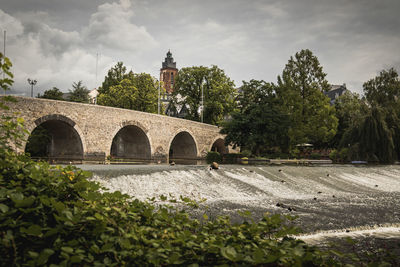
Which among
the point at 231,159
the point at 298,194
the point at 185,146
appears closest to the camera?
the point at 298,194

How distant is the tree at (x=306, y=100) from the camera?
23.8 metres

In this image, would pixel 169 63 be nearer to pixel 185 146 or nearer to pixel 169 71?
pixel 169 71

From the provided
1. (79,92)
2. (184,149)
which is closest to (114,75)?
(79,92)

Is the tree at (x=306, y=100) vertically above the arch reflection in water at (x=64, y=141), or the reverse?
the tree at (x=306, y=100)

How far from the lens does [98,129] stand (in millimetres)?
19750

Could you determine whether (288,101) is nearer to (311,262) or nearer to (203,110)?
(203,110)

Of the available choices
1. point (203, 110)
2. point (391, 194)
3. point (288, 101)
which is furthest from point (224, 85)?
point (391, 194)

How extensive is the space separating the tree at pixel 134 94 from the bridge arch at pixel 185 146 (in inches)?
274

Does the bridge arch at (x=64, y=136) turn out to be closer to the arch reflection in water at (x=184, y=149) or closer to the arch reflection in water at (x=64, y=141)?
the arch reflection in water at (x=64, y=141)

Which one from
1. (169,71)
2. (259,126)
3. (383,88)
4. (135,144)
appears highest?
(169,71)

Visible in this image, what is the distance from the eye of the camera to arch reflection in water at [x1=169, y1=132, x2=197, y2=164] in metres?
29.5

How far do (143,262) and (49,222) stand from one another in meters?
0.71

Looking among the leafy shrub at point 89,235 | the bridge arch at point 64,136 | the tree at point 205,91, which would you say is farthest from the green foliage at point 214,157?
the leafy shrub at point 89,235

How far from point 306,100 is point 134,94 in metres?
19.4
